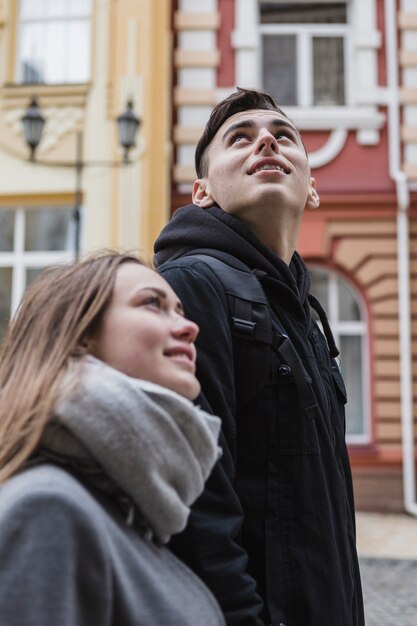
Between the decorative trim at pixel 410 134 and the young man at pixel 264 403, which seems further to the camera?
the decorative trim at pixel 410 134

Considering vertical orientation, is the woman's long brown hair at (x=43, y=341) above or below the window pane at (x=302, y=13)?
below

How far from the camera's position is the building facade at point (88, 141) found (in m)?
10.6

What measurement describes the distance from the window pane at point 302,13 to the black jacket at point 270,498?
34.1 ft

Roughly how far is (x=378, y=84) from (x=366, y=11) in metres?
1.04

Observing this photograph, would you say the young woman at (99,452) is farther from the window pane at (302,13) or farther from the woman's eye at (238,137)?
the window pane at (302,13)

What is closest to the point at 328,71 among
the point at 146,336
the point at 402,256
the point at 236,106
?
the point at 402,256

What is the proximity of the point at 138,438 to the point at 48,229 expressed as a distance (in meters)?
10.2

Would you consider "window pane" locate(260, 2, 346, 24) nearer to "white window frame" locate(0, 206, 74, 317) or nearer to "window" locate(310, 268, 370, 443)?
"window" locate(310, 268, 370, 443)

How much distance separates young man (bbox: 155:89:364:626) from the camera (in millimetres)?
1655

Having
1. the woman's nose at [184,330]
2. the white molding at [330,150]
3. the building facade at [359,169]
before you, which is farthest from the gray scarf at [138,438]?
the white molding at [330,150]

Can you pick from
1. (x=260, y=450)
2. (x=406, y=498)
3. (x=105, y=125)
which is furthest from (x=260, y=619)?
(x=105, y=125)

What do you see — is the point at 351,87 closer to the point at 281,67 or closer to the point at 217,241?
the point at 281,67

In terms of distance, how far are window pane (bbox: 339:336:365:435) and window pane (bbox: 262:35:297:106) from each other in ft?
11.8

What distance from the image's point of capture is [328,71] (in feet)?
37.4
